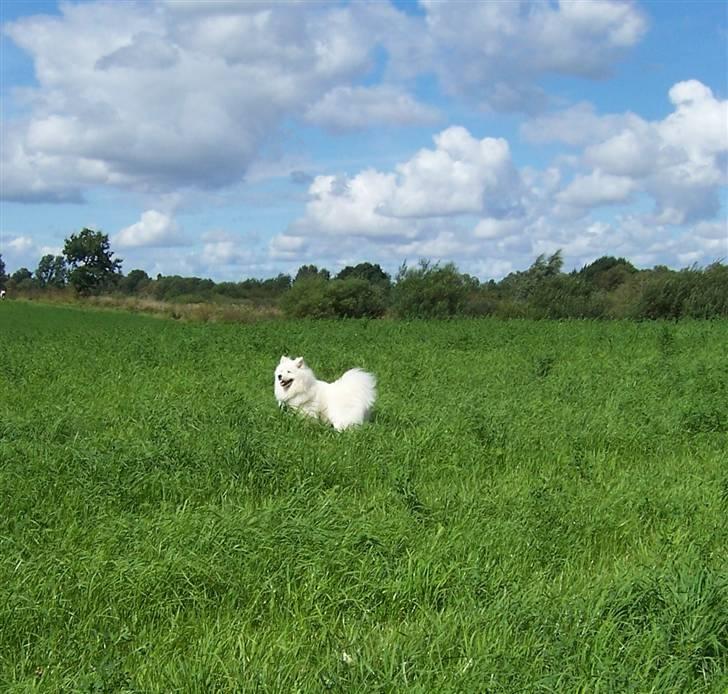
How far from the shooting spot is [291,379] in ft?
32.6

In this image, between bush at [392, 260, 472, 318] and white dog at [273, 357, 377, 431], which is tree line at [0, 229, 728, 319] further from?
white dog at [273, 357, 377, 431]

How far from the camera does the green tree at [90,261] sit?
83188mm

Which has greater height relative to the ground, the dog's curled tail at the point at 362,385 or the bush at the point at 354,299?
the bush at the point at 354,299

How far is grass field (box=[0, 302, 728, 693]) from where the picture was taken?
3.78m

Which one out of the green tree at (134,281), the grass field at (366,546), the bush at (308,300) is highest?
the green tree at (134,281)

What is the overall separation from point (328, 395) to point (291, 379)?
1.69ft

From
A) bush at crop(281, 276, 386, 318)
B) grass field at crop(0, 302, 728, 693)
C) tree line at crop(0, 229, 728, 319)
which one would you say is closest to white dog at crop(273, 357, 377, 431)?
grass field at crop(0, 302, 728, 693)

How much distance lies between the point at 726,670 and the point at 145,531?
3.56m

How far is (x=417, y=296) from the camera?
38312 millimetres

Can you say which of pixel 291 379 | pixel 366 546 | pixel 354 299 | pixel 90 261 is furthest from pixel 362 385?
pixel 90 261

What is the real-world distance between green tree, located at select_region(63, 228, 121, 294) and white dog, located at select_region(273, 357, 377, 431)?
254 feet

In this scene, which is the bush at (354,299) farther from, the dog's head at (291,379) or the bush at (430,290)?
the dog's head at (291,379)

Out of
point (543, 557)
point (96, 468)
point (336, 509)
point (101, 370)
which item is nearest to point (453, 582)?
point (543, 557)

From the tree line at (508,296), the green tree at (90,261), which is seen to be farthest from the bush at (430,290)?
the green tree at (90,261)
